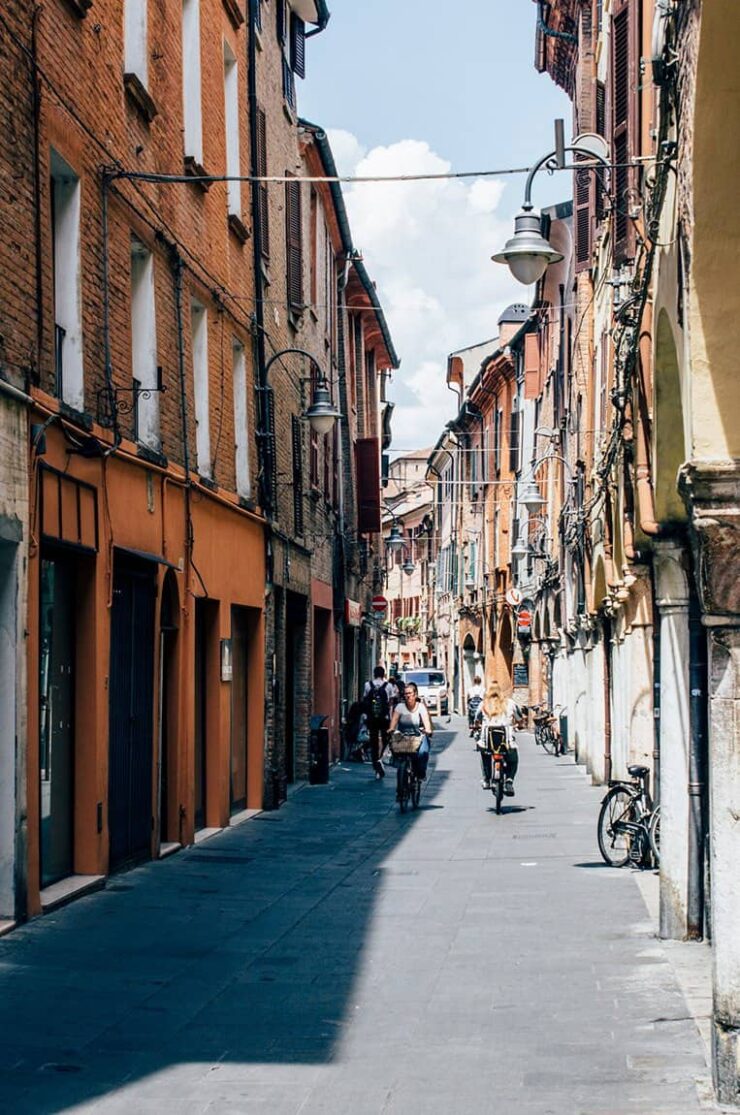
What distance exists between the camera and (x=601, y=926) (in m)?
12.7

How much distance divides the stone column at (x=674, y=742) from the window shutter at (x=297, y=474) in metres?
15.2

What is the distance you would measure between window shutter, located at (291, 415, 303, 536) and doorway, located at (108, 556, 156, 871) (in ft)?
35.1

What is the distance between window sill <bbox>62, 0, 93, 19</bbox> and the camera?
1341cm

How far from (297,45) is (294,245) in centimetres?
375

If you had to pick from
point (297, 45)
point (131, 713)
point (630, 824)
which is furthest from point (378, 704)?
point (131, 713)

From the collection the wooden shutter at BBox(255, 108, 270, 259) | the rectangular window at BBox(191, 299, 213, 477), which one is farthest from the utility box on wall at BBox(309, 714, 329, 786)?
the rectangular window at BBox(191, 299, 213, 477)

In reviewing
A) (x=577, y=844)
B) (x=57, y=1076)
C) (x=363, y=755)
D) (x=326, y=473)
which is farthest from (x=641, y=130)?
(x=363, y=755)

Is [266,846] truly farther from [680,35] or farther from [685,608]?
[680,35]

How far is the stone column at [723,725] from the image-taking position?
741cm

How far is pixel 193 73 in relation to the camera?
18875mm

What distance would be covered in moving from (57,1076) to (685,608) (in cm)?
559

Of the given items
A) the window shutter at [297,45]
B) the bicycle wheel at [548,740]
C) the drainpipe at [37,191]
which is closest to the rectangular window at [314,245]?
the window shutter at [297,45]

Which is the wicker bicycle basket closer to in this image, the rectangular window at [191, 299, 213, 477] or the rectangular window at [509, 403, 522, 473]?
the rectangular window at [191, 299, 213, 477]

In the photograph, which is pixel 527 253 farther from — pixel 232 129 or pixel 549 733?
pixel 549 733
